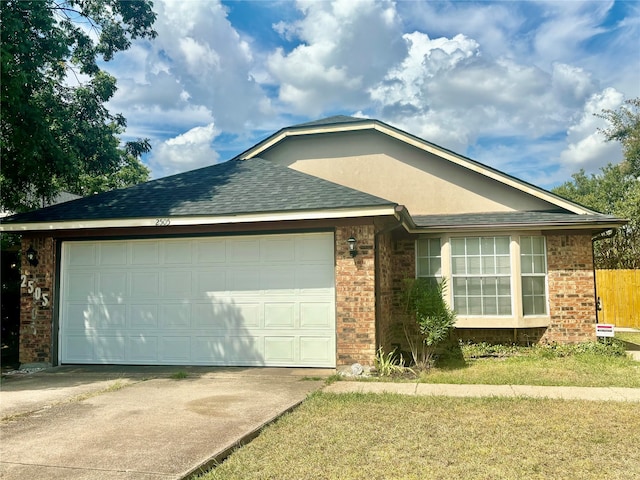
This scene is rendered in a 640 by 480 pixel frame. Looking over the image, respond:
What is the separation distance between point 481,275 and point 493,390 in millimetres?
4029

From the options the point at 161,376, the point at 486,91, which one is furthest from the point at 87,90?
the point at 486,91

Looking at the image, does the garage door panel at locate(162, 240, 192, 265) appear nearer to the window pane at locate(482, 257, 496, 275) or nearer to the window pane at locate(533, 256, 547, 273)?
the window pane at locate(482, 257, 496, 275)

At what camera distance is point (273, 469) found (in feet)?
13.7

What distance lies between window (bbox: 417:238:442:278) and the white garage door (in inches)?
123

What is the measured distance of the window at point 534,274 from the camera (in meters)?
10.9

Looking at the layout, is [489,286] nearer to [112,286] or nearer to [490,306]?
[490,306]

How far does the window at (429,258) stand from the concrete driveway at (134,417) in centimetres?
383

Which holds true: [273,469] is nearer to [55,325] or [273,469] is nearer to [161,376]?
[161,376]

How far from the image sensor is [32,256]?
10.1 meters

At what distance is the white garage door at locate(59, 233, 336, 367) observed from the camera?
9.15 m

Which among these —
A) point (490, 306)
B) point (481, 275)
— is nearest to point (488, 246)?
point (481, 275)

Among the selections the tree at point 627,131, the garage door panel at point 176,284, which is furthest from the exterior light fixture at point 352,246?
the tree at point 627,131

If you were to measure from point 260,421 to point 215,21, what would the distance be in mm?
10115

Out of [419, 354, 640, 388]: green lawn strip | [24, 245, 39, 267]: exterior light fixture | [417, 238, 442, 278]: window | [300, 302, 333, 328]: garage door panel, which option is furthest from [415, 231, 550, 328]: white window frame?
[24, 245, 39, 267]: exterior light fixture
